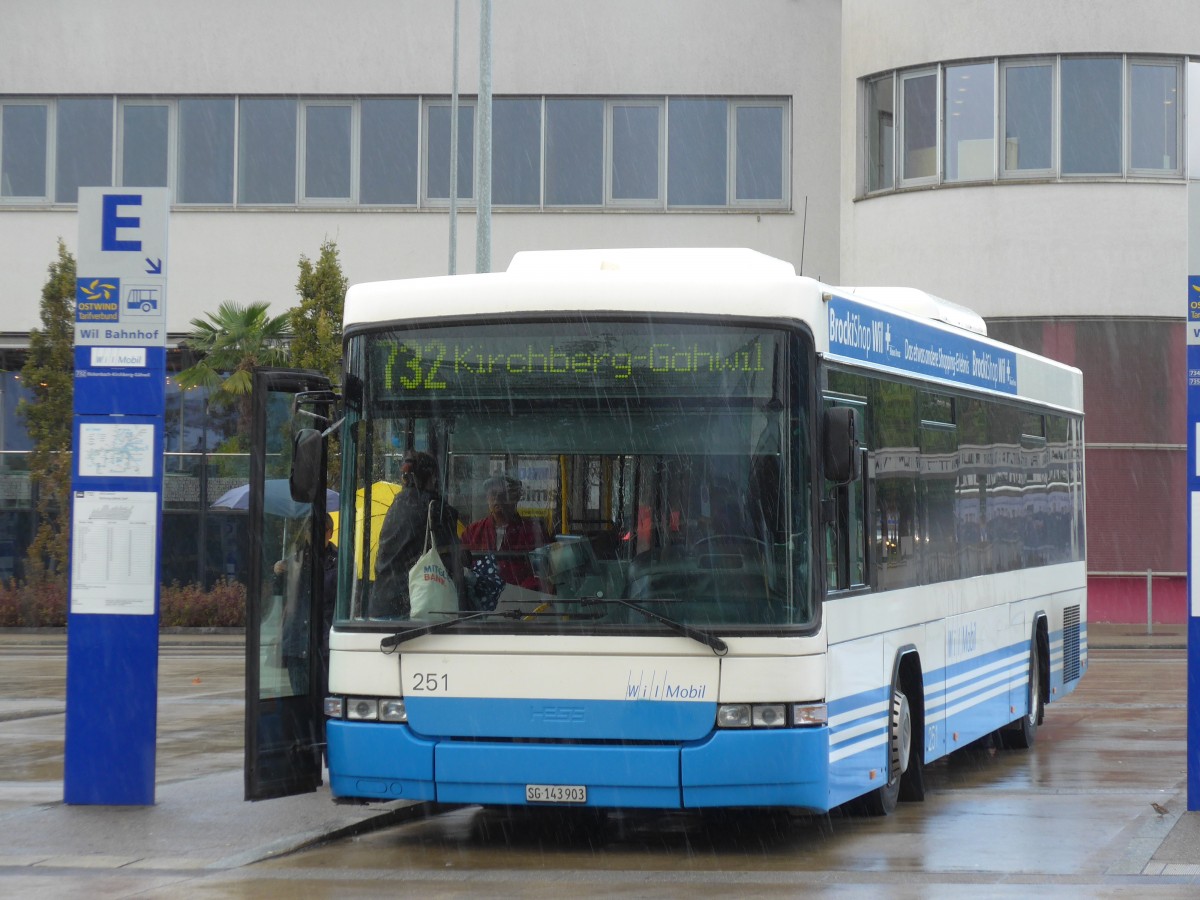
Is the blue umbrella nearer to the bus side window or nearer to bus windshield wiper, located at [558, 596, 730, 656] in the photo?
bus windshield wiper, located at [558, 596, 730, 656]

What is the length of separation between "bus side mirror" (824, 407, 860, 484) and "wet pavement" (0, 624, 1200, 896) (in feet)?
5.98

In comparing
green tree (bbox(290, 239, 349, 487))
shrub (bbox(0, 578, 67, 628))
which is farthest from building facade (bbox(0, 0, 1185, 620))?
green tree (bbox(290, 239, 349, 487))

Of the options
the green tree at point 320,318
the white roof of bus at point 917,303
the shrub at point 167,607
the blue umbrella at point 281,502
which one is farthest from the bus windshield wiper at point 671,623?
the shrub at point 167,607

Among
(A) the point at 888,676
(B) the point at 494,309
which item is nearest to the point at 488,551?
(B) the point at 494,309

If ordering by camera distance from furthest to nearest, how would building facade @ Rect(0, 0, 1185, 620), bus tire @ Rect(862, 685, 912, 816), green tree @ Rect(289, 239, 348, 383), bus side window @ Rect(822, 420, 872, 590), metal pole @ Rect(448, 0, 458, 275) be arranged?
building facade @ Rect(0, 0, 1185, 620) < green tree @ Rect(289, 239, 348, 383) < metal pole @ Rect(448, 0, 458, 275) < bus tire @ Rect(862, 685, 912, 816) < bus side window @ Rect(822, 420, 872, 590)

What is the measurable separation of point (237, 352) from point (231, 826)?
23.0 metres

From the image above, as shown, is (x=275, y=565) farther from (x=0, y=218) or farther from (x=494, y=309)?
(x=0, y=218)

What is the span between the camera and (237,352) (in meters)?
32.7

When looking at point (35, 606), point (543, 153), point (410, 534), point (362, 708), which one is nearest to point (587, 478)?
point (410, 534)

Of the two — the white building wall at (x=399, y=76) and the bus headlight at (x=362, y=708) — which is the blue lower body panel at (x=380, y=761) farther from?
the white building wall at (x=399, y=76)

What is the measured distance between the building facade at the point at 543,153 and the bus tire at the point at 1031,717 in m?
16.1

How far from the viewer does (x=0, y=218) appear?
34.9m

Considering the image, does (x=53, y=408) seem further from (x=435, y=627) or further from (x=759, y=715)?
(x=759, y=715)

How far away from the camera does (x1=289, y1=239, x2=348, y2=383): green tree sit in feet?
96.3
